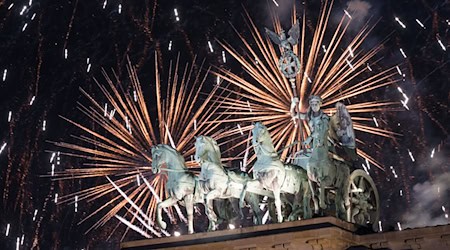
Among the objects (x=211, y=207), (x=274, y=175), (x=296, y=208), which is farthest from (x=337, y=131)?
(x=211, y=207)

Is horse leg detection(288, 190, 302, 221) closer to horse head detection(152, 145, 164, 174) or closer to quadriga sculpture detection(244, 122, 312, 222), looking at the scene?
quadriga sculpture detection(244, 122, 312, 222)

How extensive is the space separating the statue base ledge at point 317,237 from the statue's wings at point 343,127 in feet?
6.59

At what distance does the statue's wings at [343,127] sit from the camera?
18359 millimetres

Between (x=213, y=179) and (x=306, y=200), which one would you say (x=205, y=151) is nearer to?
(x=213, y=179)

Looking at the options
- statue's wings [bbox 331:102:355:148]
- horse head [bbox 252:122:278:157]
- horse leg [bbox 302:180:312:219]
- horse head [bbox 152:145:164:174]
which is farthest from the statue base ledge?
statue's wings [bbox 331:102:355:148]

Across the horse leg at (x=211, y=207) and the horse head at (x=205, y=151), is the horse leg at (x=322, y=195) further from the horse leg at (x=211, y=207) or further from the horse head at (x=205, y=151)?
the horse head at (x=205, y=151)

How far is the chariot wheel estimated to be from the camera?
59.1 ft

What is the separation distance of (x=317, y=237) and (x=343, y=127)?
10.1 ft

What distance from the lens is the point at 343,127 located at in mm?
18406

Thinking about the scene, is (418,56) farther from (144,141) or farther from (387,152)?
(144,141)

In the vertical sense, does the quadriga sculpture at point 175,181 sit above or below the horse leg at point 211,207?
above

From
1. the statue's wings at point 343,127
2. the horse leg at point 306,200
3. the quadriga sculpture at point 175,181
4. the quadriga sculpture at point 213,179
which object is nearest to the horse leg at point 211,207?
the quadriga sculpture at point 213,179

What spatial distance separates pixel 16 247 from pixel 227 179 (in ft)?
45.5

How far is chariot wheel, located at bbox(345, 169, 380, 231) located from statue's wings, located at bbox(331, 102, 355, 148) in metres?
0.66
